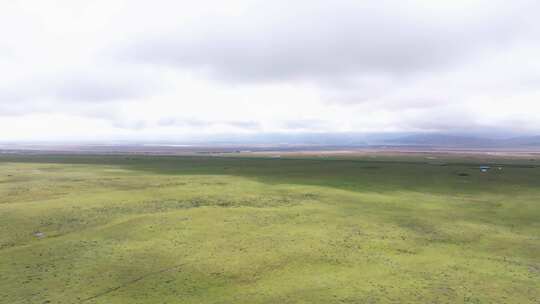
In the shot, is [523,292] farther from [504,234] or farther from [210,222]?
[210,222]

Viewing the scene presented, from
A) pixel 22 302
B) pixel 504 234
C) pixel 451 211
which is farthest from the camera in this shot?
pixel 451 211

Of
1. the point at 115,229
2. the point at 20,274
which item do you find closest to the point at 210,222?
the point at 115,229

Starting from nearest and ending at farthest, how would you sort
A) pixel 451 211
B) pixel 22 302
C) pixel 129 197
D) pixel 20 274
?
pixel 22 302
pixel 20 274
pixel 451 211
pixel 129 197

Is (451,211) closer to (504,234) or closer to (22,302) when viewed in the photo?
(504,234)

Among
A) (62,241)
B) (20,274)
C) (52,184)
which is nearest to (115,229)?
(62,241)

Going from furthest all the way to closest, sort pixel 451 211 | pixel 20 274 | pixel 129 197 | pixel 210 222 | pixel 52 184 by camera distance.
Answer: pixel 52 184 < pixel 129 197 < pixel 451 211 < pixel 210 222 < pixel 20 274

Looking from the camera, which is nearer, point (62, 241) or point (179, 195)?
point (62, 241)
